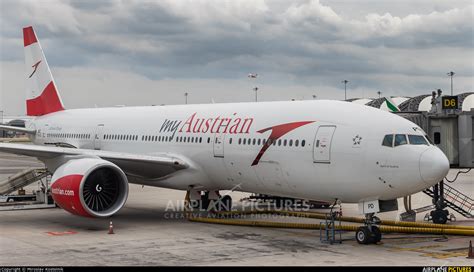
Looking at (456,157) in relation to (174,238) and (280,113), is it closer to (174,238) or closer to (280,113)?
(280,113)

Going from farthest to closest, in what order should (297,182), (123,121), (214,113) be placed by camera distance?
(123,121), (214,113), (297,182)

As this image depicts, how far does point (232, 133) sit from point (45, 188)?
38.9 feet

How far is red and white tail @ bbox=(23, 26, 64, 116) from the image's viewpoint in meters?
33.2

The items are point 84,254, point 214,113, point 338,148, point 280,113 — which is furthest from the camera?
point 214,113

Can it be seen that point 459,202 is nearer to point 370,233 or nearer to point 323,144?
point 370,233

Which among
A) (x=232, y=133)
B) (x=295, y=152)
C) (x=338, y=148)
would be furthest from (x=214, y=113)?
(x=338, y=148)

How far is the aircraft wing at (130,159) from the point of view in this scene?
22.4 m

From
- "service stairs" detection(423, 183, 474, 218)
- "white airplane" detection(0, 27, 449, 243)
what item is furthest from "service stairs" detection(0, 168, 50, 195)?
"service stairs" detection(423, 183, 474, 218)

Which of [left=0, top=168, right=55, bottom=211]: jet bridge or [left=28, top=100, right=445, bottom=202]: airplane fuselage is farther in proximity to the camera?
[left=0, top=168, right=55, bottom=211]: jet bridge

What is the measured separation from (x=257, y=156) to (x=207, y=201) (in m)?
6.03

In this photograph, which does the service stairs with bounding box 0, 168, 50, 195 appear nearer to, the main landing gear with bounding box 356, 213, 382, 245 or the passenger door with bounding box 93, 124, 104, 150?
the passenger door with bounding box 93, 124, 104, 150

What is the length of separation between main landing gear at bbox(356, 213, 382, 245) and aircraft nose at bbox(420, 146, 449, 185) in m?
2.03

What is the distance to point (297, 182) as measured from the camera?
1886cm

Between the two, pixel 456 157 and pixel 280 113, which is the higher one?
pixel 280 113
